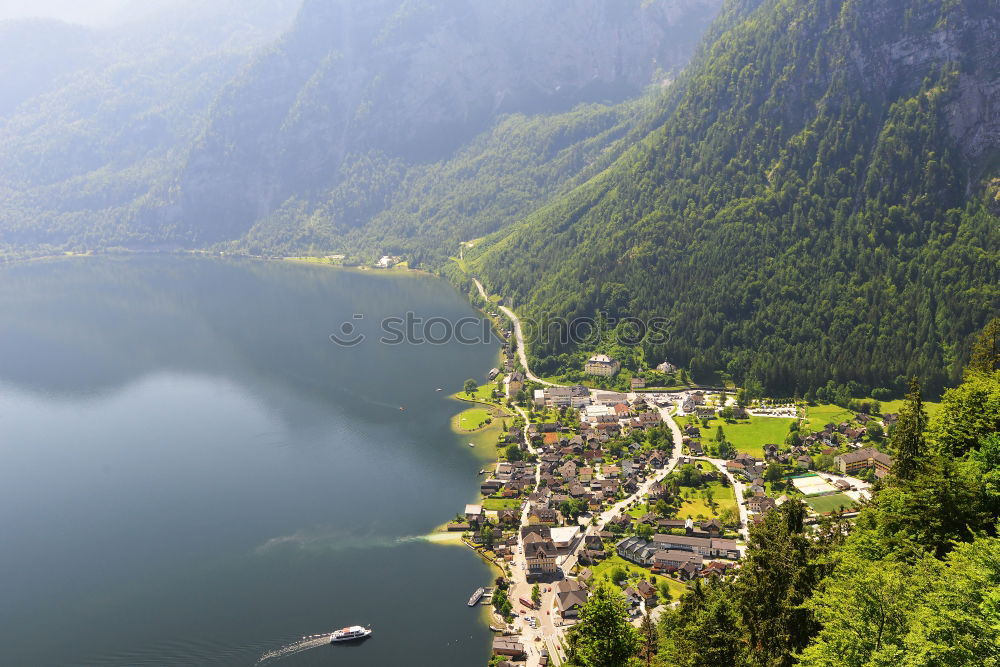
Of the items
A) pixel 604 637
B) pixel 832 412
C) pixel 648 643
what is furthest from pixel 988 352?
pixel 832 412

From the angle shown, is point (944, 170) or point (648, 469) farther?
point (944, 170)

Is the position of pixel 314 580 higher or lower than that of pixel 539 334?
lower

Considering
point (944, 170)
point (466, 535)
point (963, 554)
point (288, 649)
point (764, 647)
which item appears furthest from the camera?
point (944, 170)

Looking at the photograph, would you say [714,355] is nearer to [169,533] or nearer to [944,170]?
[944,170]

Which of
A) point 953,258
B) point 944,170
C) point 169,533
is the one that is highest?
point 944,170

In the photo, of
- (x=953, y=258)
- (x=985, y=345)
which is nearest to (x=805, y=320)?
(x=953, y=258)

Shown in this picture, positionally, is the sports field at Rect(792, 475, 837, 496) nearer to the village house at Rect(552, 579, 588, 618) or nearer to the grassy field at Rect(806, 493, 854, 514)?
the grassy field at Rect(806, 493, 854, 514)

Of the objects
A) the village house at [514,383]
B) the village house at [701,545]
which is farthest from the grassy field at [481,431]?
the village house at [701,545]

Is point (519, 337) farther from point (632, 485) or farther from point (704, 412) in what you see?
point (632, 485)
